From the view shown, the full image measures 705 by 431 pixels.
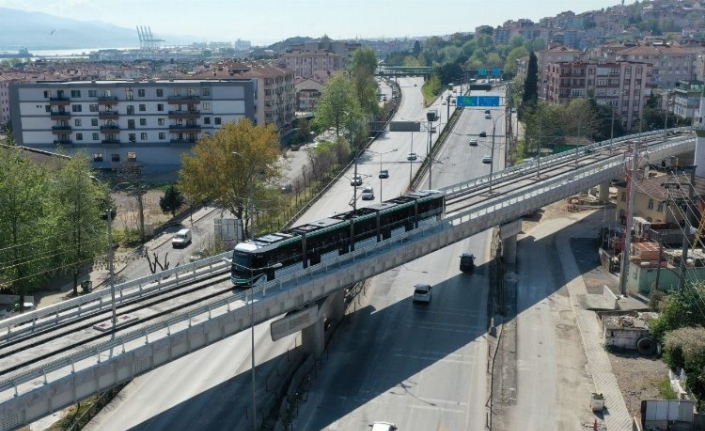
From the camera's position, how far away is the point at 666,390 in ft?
103

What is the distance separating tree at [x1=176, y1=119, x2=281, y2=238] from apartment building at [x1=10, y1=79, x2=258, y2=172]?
1165 inches

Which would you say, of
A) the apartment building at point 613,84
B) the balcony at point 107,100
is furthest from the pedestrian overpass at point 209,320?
the apartment building at point 613,84

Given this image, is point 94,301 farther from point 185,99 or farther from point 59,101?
point 59,101

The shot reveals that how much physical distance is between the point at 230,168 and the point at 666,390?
32.8m

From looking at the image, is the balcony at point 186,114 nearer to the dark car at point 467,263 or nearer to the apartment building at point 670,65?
the dark car at point 467,263

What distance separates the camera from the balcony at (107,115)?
276 feet

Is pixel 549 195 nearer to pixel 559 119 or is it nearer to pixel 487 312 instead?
pixel 487 312

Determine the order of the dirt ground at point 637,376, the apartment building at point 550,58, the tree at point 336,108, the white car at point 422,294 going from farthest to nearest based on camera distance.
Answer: the apartment building at point 550,58 < the tree at point 336,108 < the white car at point 422,294 < the dirt ground at point 637,376

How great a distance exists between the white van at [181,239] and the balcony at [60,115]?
36404 millimetres

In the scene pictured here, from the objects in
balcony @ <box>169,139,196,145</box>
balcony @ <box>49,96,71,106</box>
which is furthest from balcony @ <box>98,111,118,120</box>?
balcony @ <box>169,139,196,145</box>

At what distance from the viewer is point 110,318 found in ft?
93.1

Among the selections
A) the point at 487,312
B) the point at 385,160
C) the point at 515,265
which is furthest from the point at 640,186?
the point at 385,160

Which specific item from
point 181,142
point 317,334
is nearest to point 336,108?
point 181,142

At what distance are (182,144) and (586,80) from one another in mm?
56578
